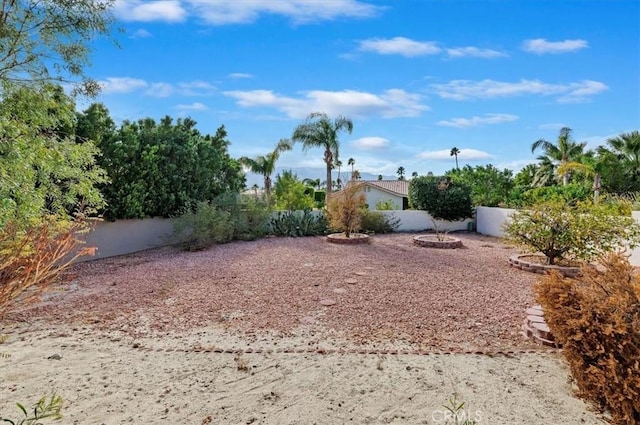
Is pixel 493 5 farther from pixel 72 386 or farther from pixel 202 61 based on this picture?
pixel 72 386

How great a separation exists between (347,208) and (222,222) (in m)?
3.91

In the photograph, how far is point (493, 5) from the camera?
794cm

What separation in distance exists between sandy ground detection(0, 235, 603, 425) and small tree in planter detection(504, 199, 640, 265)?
1128 mm

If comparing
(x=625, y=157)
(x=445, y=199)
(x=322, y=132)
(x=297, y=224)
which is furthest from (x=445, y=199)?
(x=625, y=157)

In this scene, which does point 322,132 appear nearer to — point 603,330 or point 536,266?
point 536,266

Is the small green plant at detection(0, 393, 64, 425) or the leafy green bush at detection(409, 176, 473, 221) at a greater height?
the leafy green bush at detection(409, 176, 473, 221)

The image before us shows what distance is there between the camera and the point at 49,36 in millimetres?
6555

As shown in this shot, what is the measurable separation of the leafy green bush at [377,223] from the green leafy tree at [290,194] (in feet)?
8.02

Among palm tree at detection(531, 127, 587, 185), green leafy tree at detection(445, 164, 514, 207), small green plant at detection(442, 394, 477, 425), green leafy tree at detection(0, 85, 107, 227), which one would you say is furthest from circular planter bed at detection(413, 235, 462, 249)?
palm tree at detection(531, 127, 587, 185)

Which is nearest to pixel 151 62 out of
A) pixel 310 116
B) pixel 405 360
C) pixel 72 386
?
pixel 72 386

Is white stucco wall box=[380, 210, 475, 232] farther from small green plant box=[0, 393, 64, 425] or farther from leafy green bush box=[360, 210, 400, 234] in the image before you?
small green plant box=[0, 393, 64, 425]

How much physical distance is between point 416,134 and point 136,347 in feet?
39.9

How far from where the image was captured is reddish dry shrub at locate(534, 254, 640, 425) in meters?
2.59

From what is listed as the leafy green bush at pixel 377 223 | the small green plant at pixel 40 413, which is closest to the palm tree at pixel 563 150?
the leafy green bush at pixel 377 223
